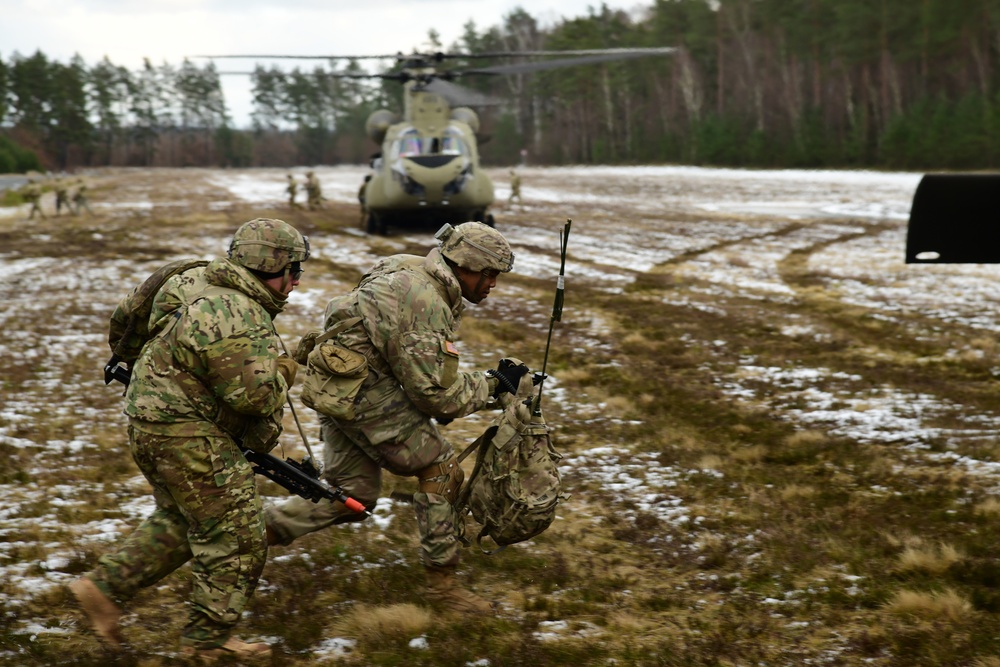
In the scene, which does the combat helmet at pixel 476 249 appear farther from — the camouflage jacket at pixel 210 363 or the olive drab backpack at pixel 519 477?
the camouflage jacket at pixel 210 363

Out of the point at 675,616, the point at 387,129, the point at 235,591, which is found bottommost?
the point at 675,616

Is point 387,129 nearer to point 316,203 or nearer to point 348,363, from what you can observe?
point 316,203

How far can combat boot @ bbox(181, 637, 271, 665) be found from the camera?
13.6 feet

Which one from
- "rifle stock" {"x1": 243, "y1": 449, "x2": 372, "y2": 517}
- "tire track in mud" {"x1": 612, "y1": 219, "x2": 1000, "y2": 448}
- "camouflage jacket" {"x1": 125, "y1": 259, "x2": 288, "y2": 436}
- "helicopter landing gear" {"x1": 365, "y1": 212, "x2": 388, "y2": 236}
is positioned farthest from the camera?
"helicopter landing gear" {"x1": 365, "y1": 212, "x2": 388, "y2": 236}

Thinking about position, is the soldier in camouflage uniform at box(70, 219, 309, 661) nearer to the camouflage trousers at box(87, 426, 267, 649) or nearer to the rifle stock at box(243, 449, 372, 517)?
the camouflage trousers at box(87, 426, 267, 649)

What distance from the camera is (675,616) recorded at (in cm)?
477

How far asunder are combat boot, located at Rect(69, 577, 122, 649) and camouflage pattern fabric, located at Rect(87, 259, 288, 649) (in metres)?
0.04

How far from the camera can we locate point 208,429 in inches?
158

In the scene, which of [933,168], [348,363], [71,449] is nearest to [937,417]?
[348,363]

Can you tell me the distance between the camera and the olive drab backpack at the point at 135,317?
439cm

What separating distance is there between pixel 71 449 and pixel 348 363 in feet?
14.8

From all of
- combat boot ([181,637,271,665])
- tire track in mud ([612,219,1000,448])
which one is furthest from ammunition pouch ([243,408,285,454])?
tire track in mud ([612,219,1000,448])

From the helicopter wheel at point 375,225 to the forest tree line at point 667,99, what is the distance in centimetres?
422

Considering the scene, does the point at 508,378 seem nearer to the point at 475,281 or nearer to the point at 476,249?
the point at 475,281
